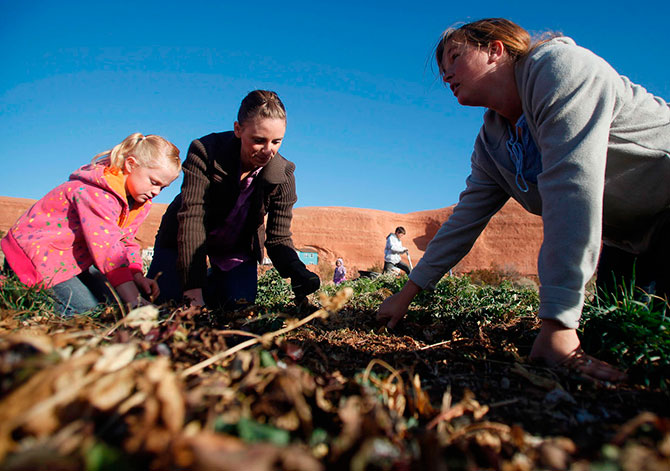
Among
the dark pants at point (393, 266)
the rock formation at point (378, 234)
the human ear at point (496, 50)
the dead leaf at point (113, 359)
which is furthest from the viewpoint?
the rock formation at point (378, 234)

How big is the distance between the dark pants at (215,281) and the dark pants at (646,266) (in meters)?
2.69

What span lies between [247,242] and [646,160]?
306 centimetres

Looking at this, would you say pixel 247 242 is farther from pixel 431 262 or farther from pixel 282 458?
pixel 282 458

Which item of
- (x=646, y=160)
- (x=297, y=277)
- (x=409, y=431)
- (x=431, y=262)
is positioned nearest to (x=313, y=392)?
(x=409, y=431)

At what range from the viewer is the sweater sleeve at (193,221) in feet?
9.16

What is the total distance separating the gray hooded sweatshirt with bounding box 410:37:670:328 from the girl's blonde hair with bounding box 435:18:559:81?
0.30 feet

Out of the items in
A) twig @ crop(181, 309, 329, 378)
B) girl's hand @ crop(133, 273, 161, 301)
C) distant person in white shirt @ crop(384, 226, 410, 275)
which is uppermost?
twig @ crop(181, 309, 329, 378)

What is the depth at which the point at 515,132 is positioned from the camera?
2.32 meters

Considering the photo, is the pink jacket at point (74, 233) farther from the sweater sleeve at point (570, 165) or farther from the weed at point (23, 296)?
the sweater sleeve at point (570, 165)

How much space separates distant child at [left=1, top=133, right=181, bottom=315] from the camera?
104 inches

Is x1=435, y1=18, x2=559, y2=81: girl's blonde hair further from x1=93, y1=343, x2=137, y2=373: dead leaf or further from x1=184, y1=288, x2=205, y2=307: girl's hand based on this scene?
x1=184, y1=288, x2=205, y2=307: girl's hand

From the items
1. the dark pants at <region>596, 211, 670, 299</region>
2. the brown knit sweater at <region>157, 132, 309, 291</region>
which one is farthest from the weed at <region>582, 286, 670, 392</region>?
the brown knit sweater at <region>157, 132, 309, 291</region>

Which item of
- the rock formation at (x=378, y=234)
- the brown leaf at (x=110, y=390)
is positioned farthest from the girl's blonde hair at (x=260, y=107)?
the rock formation at (x=378, y=234)

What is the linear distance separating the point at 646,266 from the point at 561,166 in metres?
1.35
